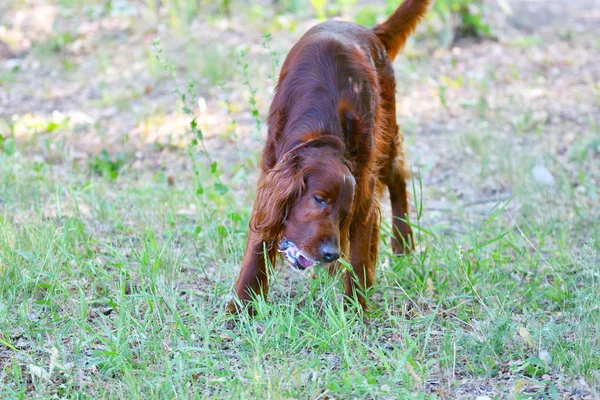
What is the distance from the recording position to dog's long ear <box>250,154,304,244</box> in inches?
115

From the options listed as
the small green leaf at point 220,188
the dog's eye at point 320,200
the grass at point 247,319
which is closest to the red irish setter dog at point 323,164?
the dog's eye at point 320,200

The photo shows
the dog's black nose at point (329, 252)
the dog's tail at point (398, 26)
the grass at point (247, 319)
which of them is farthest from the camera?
the dog's tail at point (398, 26)

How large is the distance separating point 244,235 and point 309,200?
1.06 m

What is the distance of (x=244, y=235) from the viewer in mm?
3936

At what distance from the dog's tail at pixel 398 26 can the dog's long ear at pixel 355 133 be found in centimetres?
104

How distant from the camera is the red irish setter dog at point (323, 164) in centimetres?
294

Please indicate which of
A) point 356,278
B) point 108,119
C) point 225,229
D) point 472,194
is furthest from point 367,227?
point 108,119

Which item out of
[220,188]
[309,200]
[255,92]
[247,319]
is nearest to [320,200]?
[309,200]

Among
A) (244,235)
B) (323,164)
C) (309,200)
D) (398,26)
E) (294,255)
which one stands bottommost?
(244,235)

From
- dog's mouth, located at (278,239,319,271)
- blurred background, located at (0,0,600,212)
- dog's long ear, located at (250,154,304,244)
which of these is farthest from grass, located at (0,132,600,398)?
blurred background, located at (0,0,600,212)

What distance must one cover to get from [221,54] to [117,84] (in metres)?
1.06

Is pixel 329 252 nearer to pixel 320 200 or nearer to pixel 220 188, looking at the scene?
pixel 320 200

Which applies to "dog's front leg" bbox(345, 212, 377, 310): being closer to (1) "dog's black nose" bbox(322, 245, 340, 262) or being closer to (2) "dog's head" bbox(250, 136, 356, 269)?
(2) "dog's head" bbox(250, 136, 356, 269)

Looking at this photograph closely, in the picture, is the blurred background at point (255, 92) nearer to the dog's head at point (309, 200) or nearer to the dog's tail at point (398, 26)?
the dog's tail at point (398, 26)
